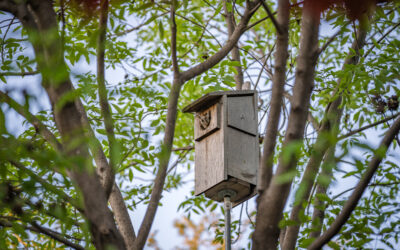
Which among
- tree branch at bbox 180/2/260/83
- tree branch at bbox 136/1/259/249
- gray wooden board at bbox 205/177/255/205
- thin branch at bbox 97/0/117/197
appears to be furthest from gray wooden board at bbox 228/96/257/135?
thin branch at bbox 97/0/117/197

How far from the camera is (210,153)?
4.68 m

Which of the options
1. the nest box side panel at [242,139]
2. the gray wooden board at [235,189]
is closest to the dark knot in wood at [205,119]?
the nest box side panel at [242,139]

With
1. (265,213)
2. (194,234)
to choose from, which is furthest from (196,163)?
(194,234)

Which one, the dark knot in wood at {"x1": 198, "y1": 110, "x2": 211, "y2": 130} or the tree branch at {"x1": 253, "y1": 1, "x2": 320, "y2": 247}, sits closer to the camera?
the tree branch at {"x1": 253, "y1": 1, "x2": 320, "y2": 247}

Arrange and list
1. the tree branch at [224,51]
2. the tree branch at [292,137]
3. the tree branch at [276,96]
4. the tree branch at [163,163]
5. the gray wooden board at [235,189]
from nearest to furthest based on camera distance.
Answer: the tree branch at [292,137]
the tree branch at [276,96]
the tree branch at [163,163]
the tree branch at [224,51]
the gray wooden board at [235,189]

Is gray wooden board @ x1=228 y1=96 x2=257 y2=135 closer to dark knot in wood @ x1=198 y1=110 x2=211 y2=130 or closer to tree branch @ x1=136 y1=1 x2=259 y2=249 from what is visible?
dark knot in wood @ x1=198 y1=110 x2=211 y2=130

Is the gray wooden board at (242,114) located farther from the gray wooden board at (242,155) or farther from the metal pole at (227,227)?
the metal pole at (227,227)

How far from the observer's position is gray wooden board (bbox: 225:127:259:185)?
448cm

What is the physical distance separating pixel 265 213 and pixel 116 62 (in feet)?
9.67

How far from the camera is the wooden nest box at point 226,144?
4465 mm

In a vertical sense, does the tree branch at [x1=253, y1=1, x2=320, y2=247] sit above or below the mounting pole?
above

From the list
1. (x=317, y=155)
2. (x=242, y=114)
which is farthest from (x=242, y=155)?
(x=317, y=155)

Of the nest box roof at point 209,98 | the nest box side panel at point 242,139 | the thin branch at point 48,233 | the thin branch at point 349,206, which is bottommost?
the thin branch at point 48,233

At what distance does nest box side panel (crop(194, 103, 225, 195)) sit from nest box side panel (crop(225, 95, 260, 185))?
0.07 metres
